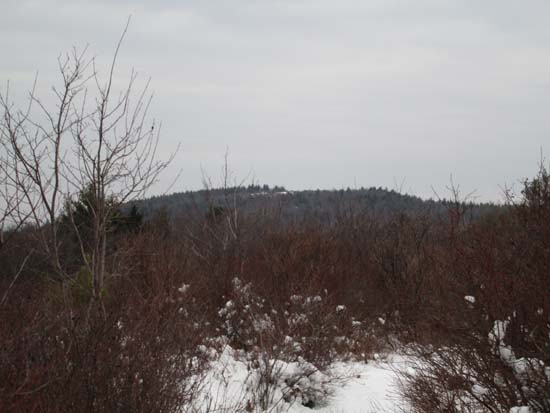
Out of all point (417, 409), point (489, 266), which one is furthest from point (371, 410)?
point (489, 266)

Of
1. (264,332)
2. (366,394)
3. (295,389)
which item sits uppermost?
(264,332)

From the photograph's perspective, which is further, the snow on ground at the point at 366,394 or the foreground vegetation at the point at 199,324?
the snow on ground at the point at 366,394

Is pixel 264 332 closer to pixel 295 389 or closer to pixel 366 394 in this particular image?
pixel 295 389

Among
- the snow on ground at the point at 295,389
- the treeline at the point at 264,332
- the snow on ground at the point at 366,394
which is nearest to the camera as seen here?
the treeline at the point at 264,332

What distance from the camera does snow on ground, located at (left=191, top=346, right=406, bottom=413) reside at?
910cm

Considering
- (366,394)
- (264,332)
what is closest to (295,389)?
(264,332)

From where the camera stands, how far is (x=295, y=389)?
31.0 ft

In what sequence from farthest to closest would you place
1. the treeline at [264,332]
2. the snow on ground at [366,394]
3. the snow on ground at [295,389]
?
1. the snow on ground at [366,394]
2. the snow on ground at [295,389]
3. the treeline at [264,332]

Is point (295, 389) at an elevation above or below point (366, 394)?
above

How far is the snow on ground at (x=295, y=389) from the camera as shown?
9102 millimetres

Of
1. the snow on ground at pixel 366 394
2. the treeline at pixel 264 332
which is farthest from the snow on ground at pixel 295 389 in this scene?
the treeline at pixel 264 332

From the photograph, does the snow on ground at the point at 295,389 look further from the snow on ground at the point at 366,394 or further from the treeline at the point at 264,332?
the treeline at the point at 264,332

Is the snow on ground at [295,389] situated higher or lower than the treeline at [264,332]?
lower

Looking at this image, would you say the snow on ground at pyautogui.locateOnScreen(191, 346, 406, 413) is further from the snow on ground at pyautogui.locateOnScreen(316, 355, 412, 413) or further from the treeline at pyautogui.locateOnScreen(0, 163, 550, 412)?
the treeline at pyautogui.locateOnScreen(0, 163, 550, 412)
